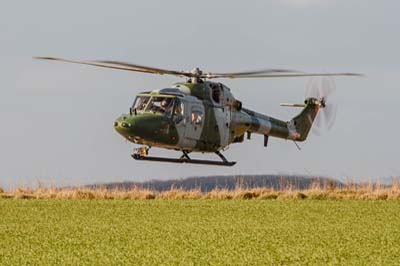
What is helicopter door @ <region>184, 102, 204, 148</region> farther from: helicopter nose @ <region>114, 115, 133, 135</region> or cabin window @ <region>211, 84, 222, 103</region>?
helicopter nose @ <region>114, 115, 133, 135</region>

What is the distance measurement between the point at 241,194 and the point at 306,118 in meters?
7.22

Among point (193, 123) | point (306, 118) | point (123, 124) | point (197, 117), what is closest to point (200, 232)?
point (123, 124)

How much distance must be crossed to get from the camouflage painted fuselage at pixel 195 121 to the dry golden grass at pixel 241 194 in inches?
51.3

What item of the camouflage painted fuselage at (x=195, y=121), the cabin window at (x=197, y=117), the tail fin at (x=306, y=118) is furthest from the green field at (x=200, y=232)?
the tail fin at (x=306, y=118)

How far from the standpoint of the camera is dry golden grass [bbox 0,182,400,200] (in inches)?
858

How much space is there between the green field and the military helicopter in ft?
4.87

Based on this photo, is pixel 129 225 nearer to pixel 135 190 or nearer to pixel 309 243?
pixel 309 243

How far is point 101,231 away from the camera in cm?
1359

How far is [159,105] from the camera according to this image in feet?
67.4

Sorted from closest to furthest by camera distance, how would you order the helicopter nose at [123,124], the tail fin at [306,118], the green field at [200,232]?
the green field at [200,232] → the helicopter nose at [123,124] → the tail fin at [306,118]

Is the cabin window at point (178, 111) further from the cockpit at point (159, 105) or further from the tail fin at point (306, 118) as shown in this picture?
the tail fin at point (306, 118)

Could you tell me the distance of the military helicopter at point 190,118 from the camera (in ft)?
65.8

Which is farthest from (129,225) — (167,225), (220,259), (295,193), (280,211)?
(295,193)

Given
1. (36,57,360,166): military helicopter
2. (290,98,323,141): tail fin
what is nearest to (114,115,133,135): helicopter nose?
(36,57,360,166): military helicopter
